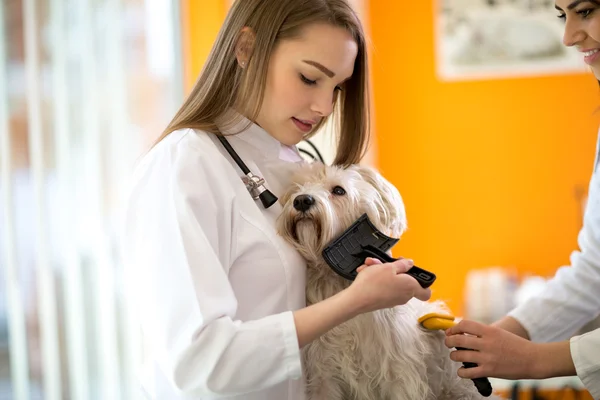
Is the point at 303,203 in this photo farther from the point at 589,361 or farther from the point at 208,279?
the point at 589,361

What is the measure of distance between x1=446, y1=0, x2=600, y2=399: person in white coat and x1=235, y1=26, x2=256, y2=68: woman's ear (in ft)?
2.48

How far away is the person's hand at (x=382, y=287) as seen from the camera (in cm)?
124

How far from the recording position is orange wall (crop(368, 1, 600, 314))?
4547 millimetres

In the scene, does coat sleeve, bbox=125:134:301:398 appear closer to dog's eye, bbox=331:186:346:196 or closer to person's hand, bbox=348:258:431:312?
person's hand, bbox=348:258:431:312

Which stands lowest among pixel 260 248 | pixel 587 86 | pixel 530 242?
pixel 530 242

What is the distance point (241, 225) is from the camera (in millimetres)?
1390

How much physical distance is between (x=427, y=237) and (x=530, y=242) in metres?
0.69

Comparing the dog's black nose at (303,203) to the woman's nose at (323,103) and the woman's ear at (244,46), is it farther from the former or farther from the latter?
the woman's ear at (244,46)

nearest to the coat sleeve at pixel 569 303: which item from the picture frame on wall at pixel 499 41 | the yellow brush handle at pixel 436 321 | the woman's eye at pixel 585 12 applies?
the yellow brush handle at pixel 436 321

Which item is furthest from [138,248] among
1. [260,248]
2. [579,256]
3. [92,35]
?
[92,35]

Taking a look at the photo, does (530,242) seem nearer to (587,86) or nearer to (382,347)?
(587,86)

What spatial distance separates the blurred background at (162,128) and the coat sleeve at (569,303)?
736mm

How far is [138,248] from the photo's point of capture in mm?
1302

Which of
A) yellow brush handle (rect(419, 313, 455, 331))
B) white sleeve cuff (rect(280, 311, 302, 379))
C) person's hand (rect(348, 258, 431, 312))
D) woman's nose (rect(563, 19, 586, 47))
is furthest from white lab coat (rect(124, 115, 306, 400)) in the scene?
woman's nose (rect(563, 19, 586, 47))
